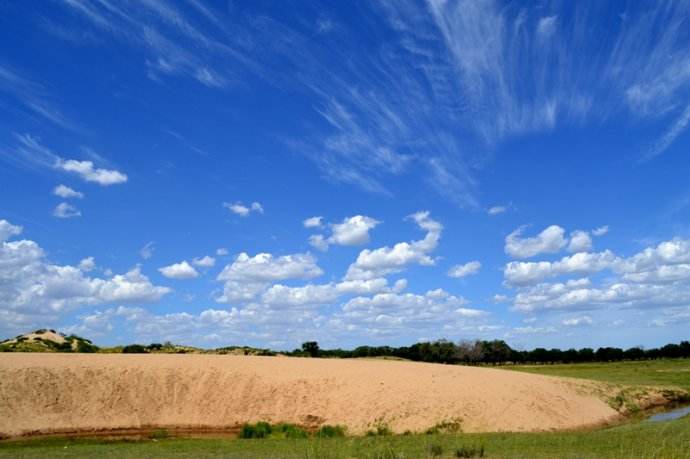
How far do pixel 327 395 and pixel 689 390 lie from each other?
3780cm

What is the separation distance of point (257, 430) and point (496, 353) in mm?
131284

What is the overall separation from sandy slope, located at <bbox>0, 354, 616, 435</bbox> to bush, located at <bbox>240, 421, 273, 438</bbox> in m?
3.01

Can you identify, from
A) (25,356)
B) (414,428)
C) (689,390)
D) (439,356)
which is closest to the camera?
(414,428)

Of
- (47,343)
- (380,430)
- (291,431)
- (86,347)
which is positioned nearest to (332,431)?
(291,431)

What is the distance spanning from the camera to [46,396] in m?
37.5

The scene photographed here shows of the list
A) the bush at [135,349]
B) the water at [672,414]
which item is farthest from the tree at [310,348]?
the water at [672,414]

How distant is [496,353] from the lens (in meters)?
156

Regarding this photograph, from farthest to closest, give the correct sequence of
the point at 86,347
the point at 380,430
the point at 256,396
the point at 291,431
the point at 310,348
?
the point at 310,348, the point at 86,347, the point at 256,396, the point at 291,431, the point at 380,430

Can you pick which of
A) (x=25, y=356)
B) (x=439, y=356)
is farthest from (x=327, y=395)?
(x=439, y=356)

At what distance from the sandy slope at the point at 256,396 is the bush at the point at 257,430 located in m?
3.01

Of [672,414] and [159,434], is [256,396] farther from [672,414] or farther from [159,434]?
[672,414]

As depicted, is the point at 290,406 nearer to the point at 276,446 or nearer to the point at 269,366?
the point at 269,366

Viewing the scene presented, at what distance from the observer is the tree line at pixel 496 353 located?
143000 mm

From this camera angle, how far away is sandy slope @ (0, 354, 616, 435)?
36469 mm
